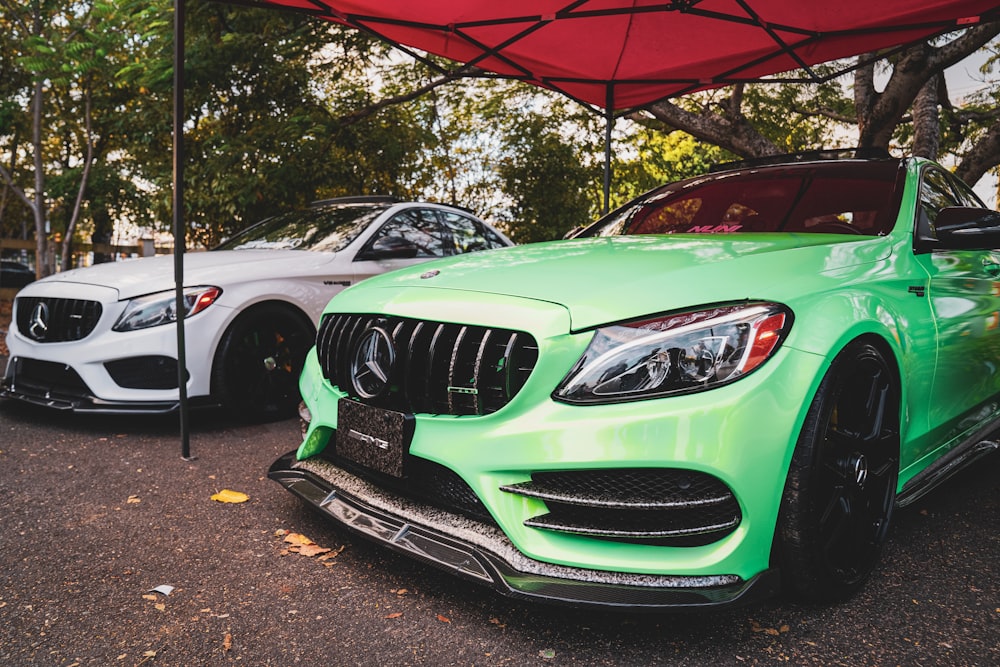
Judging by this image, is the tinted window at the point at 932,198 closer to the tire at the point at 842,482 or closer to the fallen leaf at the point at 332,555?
the tire at the point at 842,482

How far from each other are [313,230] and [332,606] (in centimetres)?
360

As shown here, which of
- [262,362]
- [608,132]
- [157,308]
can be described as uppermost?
[608,132]

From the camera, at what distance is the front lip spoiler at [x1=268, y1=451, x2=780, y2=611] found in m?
1.86

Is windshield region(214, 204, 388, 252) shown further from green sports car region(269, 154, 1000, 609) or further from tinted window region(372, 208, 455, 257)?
green sports car region(269, 154, 1000, 609)

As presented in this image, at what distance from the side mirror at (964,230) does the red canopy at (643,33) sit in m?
2.60

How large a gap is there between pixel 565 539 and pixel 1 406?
4.36 m

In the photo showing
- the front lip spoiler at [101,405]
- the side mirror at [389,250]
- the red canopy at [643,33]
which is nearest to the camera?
the front lip spoiler at [101,405]

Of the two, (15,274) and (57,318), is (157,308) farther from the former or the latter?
(15,274)

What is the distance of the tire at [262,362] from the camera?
14.0 feet

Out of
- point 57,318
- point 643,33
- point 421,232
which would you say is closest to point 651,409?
point 57,318

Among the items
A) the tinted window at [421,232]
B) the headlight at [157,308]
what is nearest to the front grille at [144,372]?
the headlight at [157,308]

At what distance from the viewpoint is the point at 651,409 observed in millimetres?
1896

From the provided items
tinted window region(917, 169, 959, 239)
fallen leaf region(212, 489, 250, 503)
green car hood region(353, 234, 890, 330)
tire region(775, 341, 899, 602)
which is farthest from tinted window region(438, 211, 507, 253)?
tire region(775, 341, 899, 602)

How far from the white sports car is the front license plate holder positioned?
2.00 m
